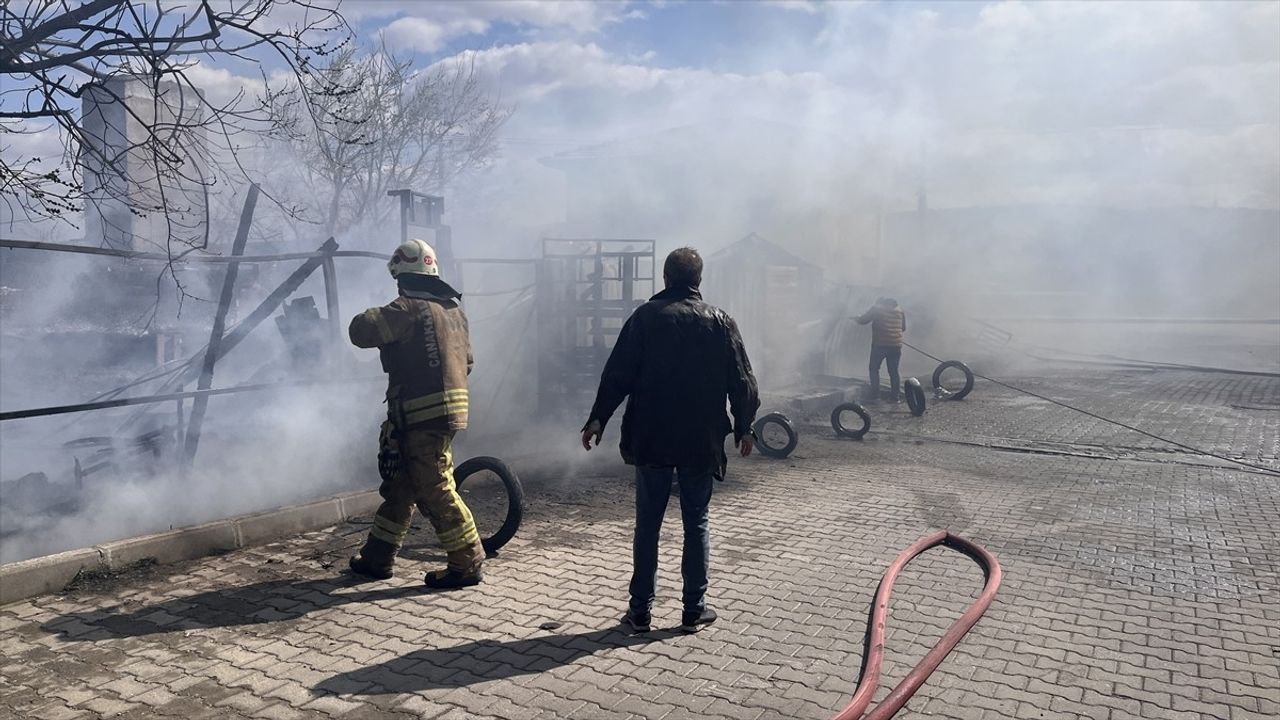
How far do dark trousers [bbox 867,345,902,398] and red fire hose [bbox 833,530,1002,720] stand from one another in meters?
8.58

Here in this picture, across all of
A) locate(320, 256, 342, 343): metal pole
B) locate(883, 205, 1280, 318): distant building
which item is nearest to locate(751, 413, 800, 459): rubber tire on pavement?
locate(320, 256, 342, 343): metal pole

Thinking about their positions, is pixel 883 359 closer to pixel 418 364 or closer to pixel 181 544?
pixel 418 364

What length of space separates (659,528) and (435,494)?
53.2 inches

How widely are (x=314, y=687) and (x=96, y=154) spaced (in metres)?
2.84

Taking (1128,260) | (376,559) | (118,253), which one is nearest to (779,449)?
(376,559)

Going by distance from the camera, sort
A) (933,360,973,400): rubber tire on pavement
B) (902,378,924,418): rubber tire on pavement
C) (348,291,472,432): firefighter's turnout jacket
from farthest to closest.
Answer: (933,360,973,400): rubber tire on pavement → (902,378,924,418): rubber tire on pavement → (348,291,472,432): firefighter's turnout jacket

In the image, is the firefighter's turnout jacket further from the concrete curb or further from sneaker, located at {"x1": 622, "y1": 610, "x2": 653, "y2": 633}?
the concrete curb

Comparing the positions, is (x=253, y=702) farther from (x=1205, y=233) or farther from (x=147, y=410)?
(x=1205, y=233)

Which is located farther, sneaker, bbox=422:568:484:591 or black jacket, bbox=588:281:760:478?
sneaker, bbox=422:568:484:591

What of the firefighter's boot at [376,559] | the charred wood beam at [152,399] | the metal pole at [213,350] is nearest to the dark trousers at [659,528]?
the firefighter's boot at [376,559]

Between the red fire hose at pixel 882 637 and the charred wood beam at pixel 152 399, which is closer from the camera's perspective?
the red fire hose at pixel 882 637

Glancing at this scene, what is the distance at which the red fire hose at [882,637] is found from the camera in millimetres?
3314

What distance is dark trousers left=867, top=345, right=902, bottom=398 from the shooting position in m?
14.0

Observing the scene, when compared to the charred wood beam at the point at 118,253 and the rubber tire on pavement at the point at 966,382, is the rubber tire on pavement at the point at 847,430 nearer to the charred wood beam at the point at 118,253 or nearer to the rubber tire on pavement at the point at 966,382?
the rubber tire on pavement at the point at 966,382
